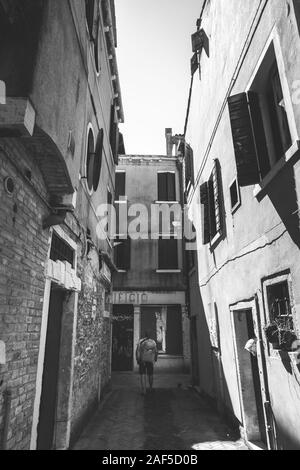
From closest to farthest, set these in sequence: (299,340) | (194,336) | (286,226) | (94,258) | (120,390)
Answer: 1. (299,340)
2. (286,226)
3. (94,258)
4. (120,390)
5. (194,336)

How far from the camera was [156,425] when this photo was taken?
6.29m

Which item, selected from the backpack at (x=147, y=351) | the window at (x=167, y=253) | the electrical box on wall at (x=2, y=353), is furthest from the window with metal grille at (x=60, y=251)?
the window at (x=167, y=253)

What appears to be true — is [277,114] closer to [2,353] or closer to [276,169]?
[276,169]

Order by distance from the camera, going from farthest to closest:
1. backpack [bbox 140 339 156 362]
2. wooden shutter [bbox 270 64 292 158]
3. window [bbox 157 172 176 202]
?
window [bbox 157 172 176 202]
backpack [bbox 140 339 156 362]
wooden shutter [bbox 270 64 292 158]

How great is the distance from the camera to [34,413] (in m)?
3.56

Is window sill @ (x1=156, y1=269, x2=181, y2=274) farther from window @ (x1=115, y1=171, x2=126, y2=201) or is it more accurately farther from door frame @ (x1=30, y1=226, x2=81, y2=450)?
door frame @ (x1=30, y1=226, x2=81, y2=450)

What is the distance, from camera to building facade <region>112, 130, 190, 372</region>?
14.2 meters

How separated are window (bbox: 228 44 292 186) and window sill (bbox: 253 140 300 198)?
0.42ft

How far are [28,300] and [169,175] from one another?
13.6m

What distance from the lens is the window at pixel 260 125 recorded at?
169 inches

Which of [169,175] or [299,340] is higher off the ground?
[169,175]

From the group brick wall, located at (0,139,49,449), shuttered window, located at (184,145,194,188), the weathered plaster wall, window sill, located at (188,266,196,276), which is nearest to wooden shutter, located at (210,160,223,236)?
shuttered window, located at (184,145,194,188)

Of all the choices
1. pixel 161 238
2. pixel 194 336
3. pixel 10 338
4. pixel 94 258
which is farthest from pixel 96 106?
pixel 161 238
